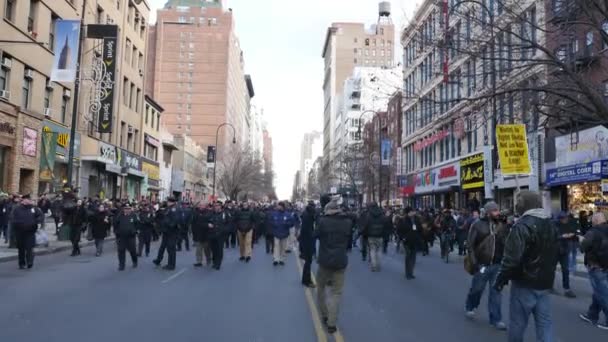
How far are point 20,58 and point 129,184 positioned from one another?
19779 mm

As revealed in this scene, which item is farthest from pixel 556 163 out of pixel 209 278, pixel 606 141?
pixel 209 278

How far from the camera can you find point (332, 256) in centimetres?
759

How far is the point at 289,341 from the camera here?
270 inches

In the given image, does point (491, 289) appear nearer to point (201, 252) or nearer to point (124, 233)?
point (201, 252)

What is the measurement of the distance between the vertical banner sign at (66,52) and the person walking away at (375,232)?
13849 mm

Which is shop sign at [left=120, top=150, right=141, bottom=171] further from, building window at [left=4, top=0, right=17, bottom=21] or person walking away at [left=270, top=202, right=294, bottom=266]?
person walking away at [left=270, top=202, right=294, bottom=266]

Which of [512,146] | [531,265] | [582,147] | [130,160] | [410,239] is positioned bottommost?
[410,239]

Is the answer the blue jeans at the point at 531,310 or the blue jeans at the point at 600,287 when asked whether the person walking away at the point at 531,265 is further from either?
the blue jeans at the point at 600,287

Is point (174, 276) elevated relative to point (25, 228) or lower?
lower

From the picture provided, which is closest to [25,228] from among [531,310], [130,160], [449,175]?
[531,310]

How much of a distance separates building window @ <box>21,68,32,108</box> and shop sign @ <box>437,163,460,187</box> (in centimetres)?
2918

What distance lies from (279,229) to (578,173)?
52.1 feet

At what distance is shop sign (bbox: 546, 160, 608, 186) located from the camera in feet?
74.5

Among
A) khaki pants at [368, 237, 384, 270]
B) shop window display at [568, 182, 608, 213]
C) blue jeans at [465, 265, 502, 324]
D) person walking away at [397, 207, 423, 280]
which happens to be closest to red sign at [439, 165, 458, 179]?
shop window display at [568, 182, 608, 213]
